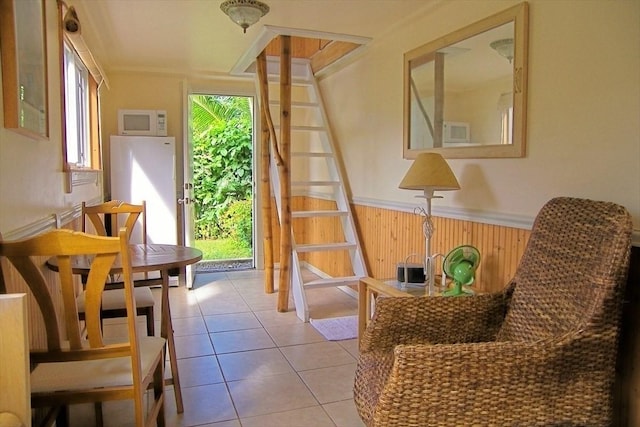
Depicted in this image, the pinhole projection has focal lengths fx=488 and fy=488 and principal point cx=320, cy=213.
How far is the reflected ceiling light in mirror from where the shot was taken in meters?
2.57

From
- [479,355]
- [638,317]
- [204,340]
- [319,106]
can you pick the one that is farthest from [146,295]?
[319,106]

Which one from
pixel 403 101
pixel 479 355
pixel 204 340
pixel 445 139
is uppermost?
pixel 403 101

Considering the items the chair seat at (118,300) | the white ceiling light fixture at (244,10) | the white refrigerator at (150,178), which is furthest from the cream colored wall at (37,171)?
the white refrigerator at (150,178)

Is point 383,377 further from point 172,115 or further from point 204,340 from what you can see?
point 172,115

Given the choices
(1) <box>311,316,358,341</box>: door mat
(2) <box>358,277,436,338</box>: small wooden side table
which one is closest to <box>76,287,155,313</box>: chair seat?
(2) <box>358,277,436,338</box>: small wooden side table

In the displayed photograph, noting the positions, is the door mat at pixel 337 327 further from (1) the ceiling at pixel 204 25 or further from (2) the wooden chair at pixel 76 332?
(1) the ceiling at pixel 204 25

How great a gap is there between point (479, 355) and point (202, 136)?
536 centimetres

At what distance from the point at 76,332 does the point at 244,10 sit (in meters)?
2.23

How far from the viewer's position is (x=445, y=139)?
3.16 m

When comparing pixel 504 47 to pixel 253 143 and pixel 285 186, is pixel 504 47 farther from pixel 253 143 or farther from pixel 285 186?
pixel 253 143

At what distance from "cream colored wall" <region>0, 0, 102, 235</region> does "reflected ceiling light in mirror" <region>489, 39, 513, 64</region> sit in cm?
235

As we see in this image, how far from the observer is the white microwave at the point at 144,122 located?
5.00 metres

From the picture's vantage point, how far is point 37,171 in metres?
2.30

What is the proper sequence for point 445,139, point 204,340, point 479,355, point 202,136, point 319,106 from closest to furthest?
point 479,355, point 445,139, point 204,340, point 319,106, point 202,136
